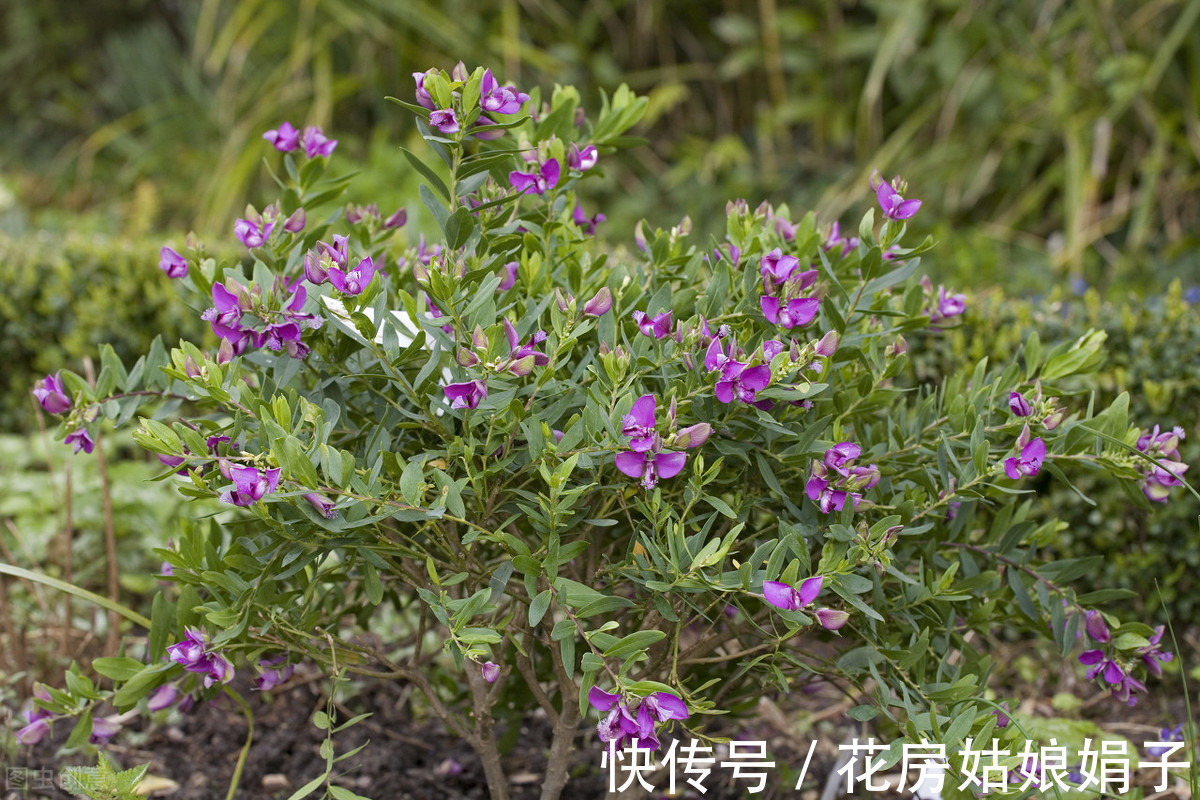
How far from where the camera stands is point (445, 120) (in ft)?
4.18

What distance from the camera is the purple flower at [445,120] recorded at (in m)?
1.26

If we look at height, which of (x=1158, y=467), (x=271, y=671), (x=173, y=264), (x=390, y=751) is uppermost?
(x=173, y=264)

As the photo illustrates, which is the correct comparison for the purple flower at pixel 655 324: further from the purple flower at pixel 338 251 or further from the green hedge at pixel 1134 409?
the green hedge at pixel 1134 409

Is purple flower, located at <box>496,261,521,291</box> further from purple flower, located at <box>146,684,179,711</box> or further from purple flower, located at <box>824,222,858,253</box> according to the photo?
purple flower, located at <box>146,684,179,711</box>

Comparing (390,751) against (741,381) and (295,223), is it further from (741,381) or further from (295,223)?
(741,381)

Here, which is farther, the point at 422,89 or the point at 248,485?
the point at 422,89

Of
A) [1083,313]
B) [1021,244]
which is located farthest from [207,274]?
[1021,244]

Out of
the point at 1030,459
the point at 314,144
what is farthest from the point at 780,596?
the point at 314,144

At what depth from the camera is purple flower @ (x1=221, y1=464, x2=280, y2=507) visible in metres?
1.17

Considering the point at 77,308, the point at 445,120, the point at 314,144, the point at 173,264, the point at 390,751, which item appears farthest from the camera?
the point at 77,308

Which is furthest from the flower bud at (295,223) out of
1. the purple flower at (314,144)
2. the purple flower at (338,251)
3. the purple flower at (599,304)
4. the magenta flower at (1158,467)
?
the magenta flower at (1158,467)

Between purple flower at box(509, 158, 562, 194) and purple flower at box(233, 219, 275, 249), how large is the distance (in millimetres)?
387

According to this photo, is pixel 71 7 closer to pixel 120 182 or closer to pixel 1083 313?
pixel 120 182

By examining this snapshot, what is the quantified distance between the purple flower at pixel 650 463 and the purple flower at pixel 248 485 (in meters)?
0.40
